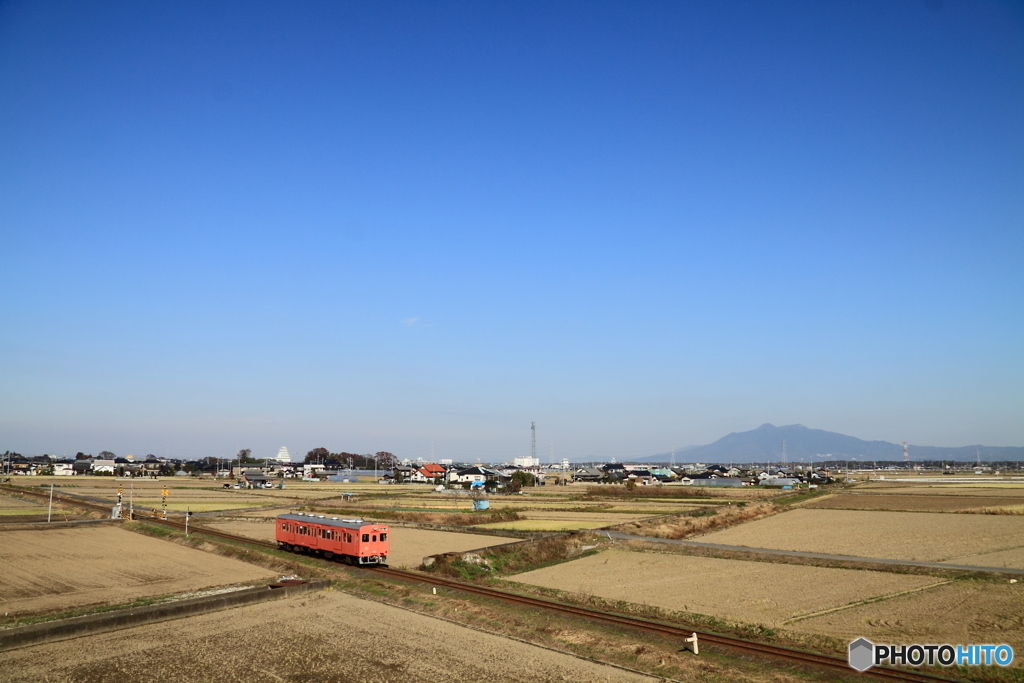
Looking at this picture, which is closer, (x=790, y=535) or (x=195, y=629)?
(x=195, y=629)

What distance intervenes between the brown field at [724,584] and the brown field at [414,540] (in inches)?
311

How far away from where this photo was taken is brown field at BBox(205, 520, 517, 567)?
39375 mm

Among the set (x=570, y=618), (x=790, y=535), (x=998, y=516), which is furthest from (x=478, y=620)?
(x=998, y=516)

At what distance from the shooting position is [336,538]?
35.8 meters

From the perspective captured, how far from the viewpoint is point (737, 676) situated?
56.6 ft

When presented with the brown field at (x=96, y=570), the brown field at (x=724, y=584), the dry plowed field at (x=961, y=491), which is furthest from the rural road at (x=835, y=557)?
the dry plowed field at (x=961, y=491)

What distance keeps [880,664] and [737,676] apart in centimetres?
485

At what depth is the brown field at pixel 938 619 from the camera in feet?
67.7

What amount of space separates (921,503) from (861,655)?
68281 mm

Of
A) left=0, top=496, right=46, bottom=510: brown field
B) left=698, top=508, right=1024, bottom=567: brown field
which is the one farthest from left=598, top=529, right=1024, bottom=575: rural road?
left=0, top=496, right=46, bottom=510: brown field

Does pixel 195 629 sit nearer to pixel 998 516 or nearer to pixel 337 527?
pixel 337 527

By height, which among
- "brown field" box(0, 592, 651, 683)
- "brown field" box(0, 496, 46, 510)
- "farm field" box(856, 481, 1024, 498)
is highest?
"brown field" box(0, 592, 651, 683)

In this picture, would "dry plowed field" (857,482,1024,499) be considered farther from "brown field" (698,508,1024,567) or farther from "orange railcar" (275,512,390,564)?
"orange railcar" (275,512,390,564)

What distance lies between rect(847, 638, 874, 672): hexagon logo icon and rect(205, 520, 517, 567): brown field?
23244mm
